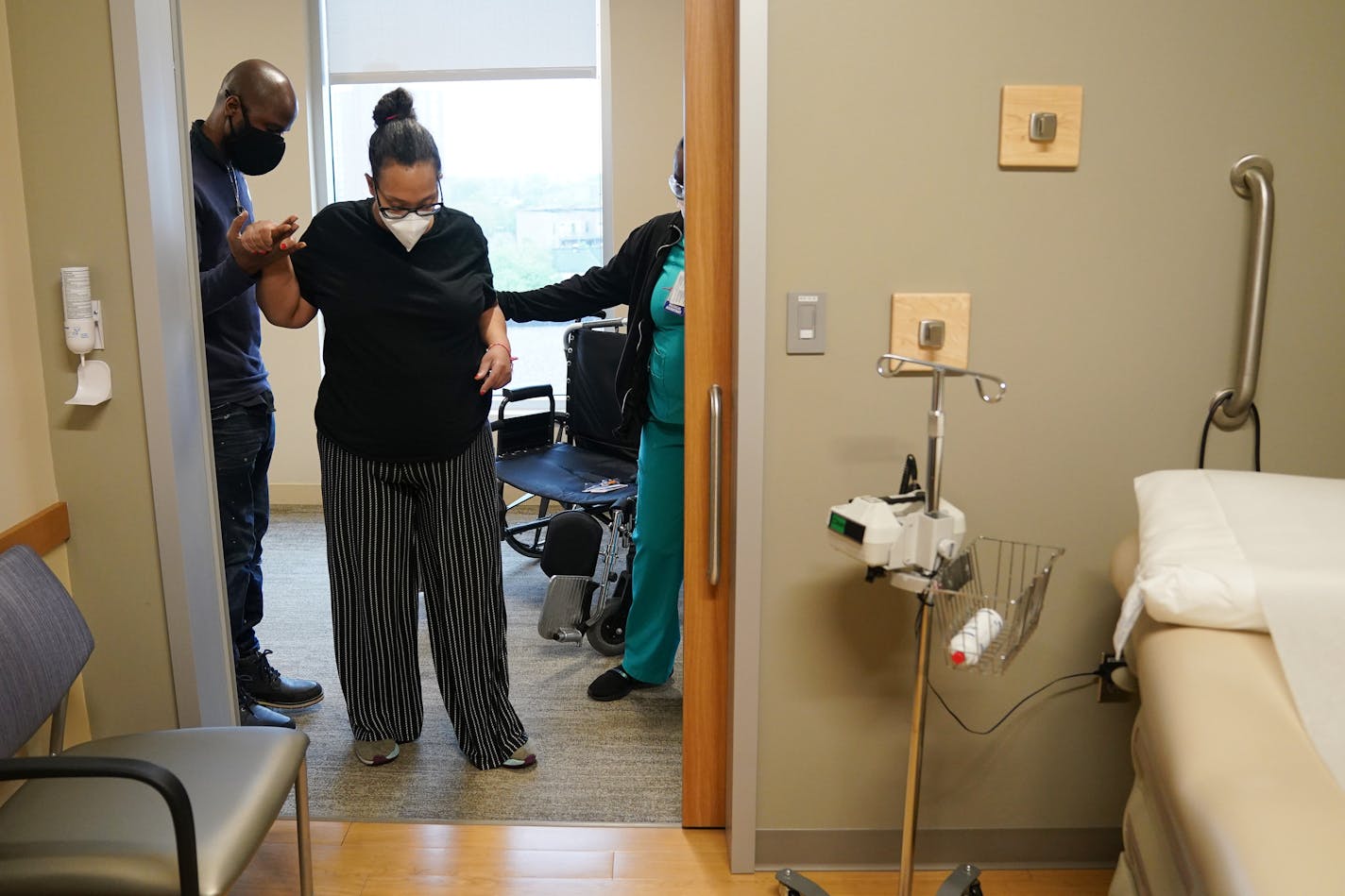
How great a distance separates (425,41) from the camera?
4.26m

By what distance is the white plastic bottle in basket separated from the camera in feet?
5.07

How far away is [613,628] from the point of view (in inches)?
122

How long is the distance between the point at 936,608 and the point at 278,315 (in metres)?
1.44

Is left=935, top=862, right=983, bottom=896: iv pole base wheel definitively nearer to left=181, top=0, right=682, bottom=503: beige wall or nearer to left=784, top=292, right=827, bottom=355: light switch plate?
left=784, top=292, right=827, bottom=355: light switch plate

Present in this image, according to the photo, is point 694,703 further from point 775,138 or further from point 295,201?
point 295,201

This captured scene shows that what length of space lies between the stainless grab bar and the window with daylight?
2826 millimetres

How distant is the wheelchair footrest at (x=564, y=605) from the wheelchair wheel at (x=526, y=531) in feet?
1.09

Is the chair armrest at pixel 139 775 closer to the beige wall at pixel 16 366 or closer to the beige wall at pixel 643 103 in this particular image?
the beige wall at pixel 16 366

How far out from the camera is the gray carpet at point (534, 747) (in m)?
2.36

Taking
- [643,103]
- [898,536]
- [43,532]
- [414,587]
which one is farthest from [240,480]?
[643,103]

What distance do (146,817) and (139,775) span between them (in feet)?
0.73

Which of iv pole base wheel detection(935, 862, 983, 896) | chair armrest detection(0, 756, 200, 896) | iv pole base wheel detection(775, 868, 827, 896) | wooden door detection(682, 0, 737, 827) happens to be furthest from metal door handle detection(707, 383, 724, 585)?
chair armrest detection(0, 756, 200, 896)

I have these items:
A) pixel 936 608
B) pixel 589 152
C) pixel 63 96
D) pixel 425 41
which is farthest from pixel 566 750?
pixel 425 41

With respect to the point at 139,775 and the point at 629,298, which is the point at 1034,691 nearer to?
the point at 629,298
